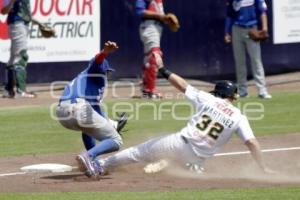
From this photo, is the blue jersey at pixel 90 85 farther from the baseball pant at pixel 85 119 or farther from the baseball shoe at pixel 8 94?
the baseball shoe at pixel 8 94

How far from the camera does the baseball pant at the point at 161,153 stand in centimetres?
1086

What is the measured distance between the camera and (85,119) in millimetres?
10945

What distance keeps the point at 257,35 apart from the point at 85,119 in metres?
7.25

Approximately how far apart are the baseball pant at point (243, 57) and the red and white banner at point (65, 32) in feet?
9.47

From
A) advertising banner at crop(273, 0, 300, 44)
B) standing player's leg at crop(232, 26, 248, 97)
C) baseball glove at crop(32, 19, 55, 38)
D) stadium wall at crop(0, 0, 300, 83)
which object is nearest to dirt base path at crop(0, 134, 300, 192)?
standing player's leg at crop(232, 26, 248, 97)

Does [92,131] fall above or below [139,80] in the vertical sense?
above

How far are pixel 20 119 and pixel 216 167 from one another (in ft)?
14.7

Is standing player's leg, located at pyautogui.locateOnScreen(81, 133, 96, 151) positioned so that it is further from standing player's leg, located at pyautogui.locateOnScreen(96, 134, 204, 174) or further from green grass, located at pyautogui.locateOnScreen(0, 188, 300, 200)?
green grass, located at pyautogui.locateOnScreen(0, 188, 300, 200)

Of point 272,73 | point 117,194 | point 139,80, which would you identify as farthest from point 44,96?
point 117,194

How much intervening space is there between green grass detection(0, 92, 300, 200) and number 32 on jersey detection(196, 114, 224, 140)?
933 mm

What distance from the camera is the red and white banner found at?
60.7ft

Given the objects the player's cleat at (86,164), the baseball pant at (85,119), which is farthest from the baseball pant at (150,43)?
the player's cleat at (86,164)

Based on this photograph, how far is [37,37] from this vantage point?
1853 cm

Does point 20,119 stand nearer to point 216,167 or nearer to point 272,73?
point 216,167
